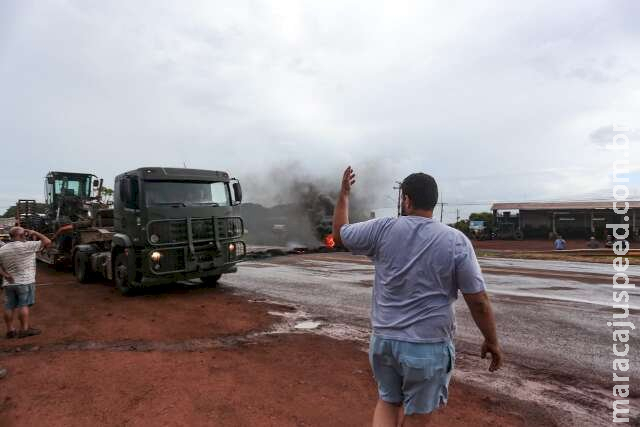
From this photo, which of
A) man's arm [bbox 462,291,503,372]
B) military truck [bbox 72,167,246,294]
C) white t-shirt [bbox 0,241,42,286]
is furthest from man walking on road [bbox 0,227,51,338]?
man's arm [bbox 462,291,503,372]

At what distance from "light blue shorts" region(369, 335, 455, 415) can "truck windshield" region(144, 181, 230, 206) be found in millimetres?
7869

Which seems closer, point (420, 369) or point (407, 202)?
point (420, 369)

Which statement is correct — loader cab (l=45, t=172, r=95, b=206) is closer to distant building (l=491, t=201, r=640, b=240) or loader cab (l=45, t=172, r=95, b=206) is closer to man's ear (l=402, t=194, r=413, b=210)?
man's ear (l=402, t=194, r=413, b=210)

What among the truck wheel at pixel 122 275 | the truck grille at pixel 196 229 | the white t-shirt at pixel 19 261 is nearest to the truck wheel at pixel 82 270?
the truck wheel at pixel 122 275

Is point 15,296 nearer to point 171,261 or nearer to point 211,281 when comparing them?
point 171,261

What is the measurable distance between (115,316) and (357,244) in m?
6.55

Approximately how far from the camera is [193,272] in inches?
377

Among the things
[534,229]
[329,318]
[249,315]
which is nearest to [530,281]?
[329,318]

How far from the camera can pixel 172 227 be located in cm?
926

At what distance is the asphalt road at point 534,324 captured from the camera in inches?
173

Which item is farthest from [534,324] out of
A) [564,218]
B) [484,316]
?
[564,218]

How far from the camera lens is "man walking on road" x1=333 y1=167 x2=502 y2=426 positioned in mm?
2334

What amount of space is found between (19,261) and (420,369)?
6558 mm

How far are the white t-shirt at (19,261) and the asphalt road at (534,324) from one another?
4551 millimetres
